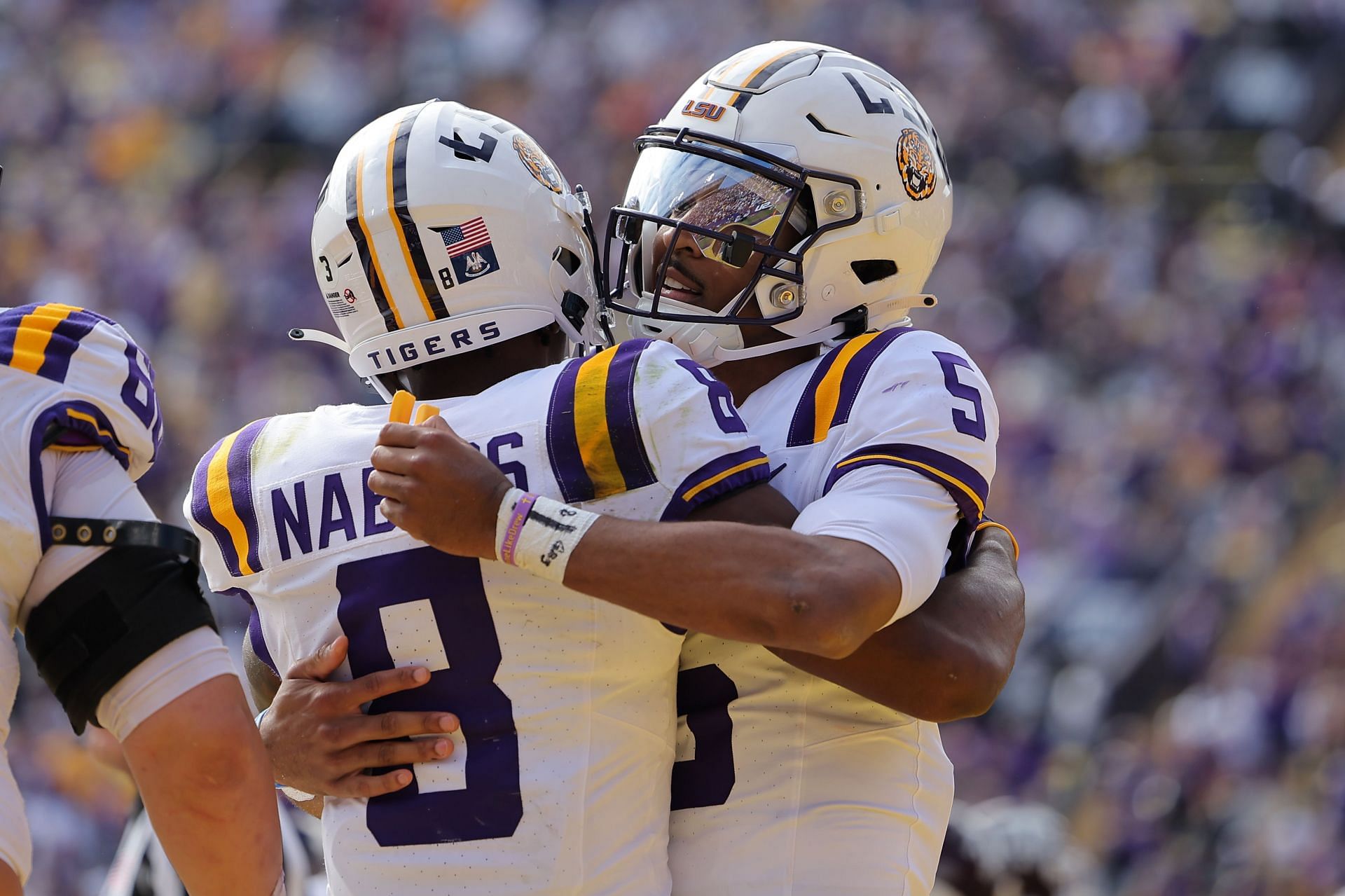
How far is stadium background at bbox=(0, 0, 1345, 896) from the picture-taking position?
9523 mm

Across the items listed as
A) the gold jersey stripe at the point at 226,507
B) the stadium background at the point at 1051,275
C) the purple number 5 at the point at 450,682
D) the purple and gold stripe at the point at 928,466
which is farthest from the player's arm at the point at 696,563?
the stadium background at the point at 1051,275

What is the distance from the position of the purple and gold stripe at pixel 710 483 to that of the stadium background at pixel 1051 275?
300 inches

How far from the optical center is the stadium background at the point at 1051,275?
952cm

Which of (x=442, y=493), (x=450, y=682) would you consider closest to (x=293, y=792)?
(x=450, y=682)

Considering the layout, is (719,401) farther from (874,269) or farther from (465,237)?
(874,269)

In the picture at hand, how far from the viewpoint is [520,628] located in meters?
2.37

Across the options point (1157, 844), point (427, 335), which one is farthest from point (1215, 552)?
point (427, 335)

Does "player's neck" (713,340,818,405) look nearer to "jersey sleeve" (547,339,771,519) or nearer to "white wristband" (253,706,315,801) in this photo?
"jersey sleeve" (547,339,771,519)

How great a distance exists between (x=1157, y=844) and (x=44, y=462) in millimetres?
8419

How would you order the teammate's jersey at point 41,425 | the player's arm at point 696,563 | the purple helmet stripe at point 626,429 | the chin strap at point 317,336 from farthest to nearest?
1. the chin strap at point 317,336
2. the purple helmet stripe at point 626,429
3. the player's arm at point 696,563
4. the teammate's jersey at point 41,425

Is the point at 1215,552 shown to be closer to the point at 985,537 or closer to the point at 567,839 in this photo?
the point at 985,537

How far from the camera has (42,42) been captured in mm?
14648

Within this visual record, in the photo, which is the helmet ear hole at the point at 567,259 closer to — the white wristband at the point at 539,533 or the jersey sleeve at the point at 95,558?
the white wristband at the point at 539,533

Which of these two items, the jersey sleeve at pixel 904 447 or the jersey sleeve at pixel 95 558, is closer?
the jersey sleeve at pixel 95 558
